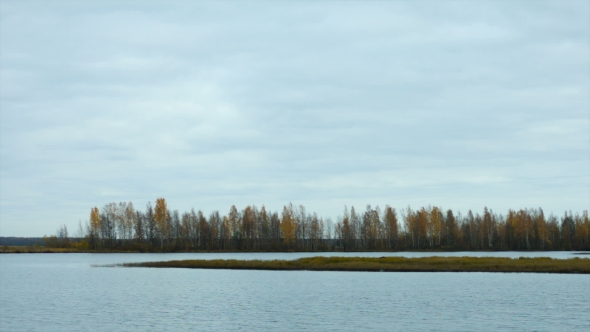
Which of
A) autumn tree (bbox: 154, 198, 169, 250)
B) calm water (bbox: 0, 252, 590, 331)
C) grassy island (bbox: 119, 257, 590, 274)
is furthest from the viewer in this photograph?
autumn tree (bbox: 154, 198, 169, 250)

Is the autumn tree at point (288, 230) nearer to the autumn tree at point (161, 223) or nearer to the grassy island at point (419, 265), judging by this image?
the autumn tree at point (161, 223)

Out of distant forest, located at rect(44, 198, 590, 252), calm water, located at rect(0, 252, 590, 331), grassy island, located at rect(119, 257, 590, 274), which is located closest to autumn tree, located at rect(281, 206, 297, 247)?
distant forest, located at rect(44, 198, 590, 252)

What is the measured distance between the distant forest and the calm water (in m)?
104

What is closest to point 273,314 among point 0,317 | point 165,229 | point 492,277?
point 0,317

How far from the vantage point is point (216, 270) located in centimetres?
8612

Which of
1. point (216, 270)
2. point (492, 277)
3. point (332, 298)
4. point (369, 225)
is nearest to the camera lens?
point (332, 298)

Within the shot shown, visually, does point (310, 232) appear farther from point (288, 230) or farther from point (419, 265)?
point (419, 265)

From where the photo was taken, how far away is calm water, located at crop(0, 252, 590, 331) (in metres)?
34.7

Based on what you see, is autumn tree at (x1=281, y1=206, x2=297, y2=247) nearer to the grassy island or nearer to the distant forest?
the distant forest

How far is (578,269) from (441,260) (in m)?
18.2

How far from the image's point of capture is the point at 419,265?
7569cm

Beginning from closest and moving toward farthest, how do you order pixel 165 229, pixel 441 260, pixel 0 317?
pixel 0 317
pixel 441 260
pixel 165 229

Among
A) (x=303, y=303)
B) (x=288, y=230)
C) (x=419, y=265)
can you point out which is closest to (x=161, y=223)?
(x=288, y=230)

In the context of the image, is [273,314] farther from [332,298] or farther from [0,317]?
[0,317]
